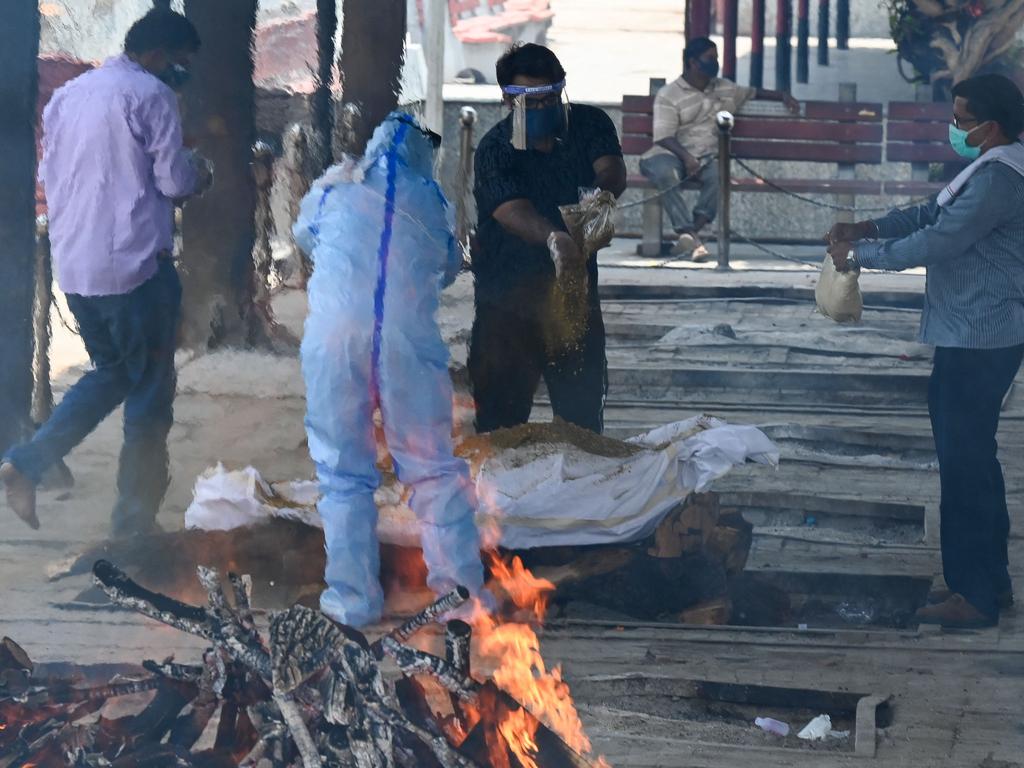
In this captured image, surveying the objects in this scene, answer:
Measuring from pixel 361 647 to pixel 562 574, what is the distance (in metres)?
1.71

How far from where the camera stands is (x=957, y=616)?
16.4 ft

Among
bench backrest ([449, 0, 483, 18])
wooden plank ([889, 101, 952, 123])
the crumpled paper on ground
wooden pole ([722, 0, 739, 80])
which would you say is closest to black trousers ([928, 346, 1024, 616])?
the crumpled paper on ground

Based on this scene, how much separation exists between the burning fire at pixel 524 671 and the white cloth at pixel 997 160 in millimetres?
1864

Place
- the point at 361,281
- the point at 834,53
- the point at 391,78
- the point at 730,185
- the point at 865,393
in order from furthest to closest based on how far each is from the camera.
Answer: the point at 834,53 < the point at 730,185 < the point at 865,393 < the point at 391,78 < the point at 361,281

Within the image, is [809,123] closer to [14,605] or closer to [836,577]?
[836,577]

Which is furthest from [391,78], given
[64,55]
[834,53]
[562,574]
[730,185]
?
[834,53]

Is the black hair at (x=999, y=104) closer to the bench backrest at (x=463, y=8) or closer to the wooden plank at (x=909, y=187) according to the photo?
the wooden plank at (x=909, y=187)

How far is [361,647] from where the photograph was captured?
3.71m

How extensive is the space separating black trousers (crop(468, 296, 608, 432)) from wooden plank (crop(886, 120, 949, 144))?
17.9ft

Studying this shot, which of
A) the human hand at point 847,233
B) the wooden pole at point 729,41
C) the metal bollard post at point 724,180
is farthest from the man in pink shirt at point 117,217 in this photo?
the wooden pole at point 729,41

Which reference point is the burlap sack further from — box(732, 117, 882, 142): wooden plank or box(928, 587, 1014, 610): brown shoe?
box(732, 117, 882, 142): wooden plank

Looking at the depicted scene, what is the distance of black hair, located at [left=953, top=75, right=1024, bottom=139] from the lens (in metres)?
4.83

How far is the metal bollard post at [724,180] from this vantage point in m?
9.94

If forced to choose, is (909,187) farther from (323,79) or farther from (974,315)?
(974,315)
